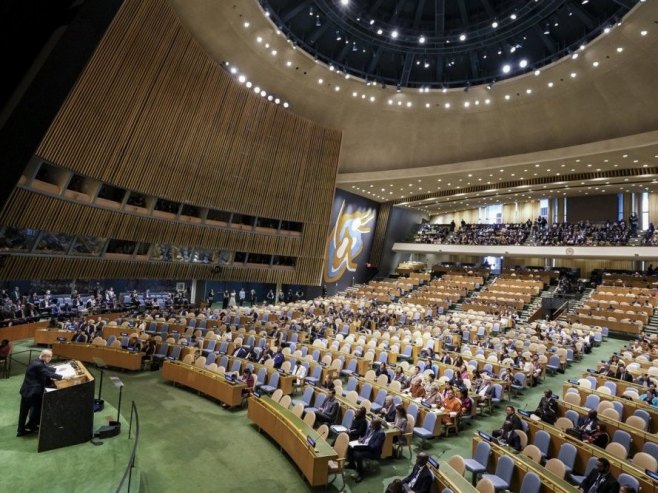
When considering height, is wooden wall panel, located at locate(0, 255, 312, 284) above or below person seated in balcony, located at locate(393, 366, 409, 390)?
above

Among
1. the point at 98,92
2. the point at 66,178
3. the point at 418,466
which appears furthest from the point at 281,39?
the point at 418,466

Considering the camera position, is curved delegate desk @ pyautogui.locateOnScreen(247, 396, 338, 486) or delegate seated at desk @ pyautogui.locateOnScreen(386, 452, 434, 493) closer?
delegate seated at desk @ pyautogui.locateOnScreen(386, 452, 434, 493)

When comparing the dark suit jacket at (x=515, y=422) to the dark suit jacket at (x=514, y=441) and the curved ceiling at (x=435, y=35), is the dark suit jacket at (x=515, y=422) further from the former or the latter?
the curved ceiling at (x=435, y=35)

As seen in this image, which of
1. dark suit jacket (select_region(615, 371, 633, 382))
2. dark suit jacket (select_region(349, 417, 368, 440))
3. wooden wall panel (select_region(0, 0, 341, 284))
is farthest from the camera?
wooden wall panel (select_region(0, 0, 341, 284))

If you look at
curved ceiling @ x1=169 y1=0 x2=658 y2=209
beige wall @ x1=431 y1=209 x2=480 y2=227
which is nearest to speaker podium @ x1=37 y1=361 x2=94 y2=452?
curved ceiling @ x1=169 y1=0 x2=658 y2=209

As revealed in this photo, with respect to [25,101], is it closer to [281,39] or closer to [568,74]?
[281,39]

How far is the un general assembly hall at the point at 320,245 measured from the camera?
5910mm

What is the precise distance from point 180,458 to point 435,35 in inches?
768

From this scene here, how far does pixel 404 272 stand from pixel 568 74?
55.8 ft

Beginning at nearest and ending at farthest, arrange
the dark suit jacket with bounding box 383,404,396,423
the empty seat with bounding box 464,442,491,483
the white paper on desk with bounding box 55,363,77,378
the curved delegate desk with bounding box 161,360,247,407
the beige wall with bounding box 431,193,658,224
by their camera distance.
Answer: the empty seat with bounding box 464,442,491,483
the white paper on desk with bounding box 55,363,77,378
the dark suit jacket with bounding box 383,404,396,423
the curved delegate desk with bounding box 161,360,247,407
the beige wall with bounding box 431,193,658,224

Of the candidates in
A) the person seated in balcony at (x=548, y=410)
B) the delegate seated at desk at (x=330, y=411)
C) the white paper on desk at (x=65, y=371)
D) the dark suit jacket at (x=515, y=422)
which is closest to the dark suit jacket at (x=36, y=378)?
the white paper on desk at (x=65, y=371)

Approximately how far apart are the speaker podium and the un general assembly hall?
33 mm

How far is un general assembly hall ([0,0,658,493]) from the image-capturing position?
5.91 meters

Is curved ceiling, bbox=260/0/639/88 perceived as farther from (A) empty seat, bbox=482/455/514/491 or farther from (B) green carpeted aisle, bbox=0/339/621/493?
(A) empty seat, bbox=482/455/514/491
